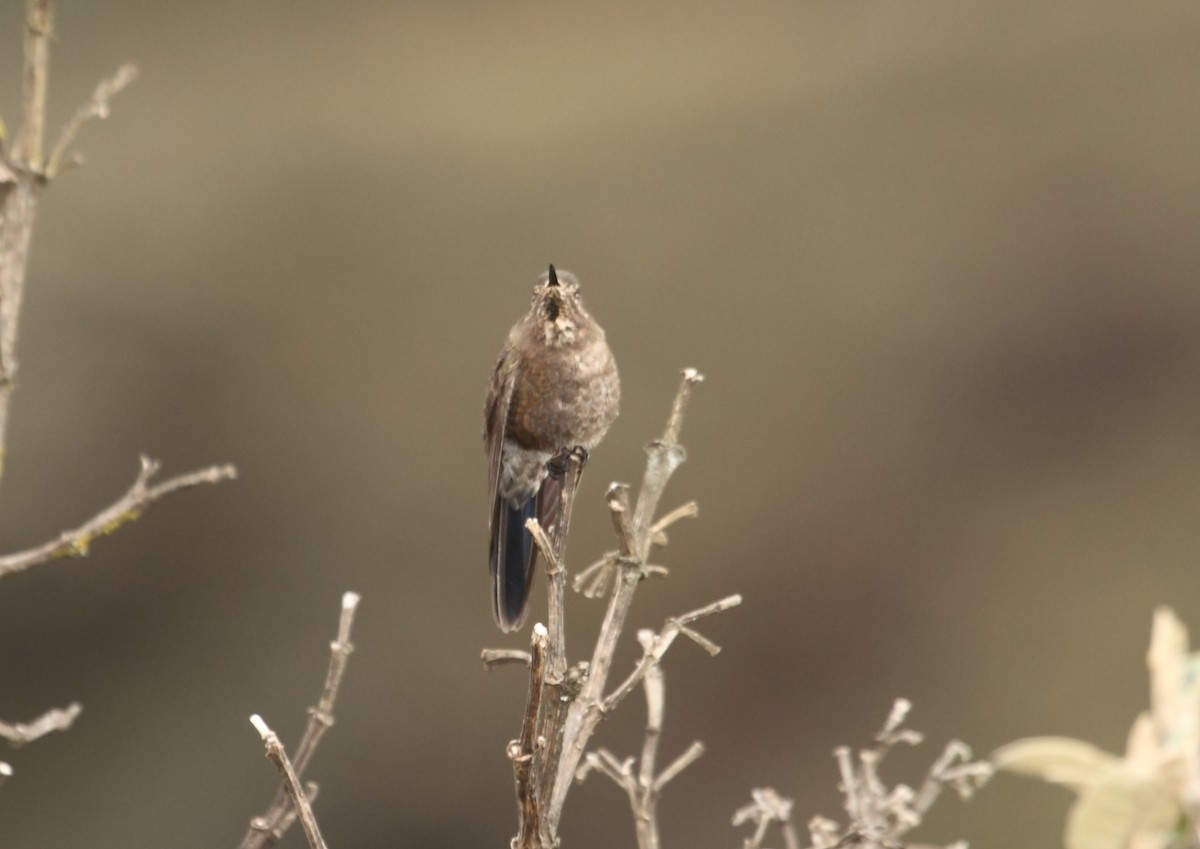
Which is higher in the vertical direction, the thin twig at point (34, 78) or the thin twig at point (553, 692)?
the thin twig at point (34, 78)

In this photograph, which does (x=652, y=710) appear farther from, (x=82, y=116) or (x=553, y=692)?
(x=82, y=116)

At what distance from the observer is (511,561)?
3100mm

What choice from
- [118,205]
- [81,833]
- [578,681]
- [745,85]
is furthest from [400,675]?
[578,681]

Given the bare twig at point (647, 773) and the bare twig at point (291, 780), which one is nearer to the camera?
the bare twig at point (291, 780)

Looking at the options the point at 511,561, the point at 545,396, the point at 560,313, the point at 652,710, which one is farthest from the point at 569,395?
the point at 652,710

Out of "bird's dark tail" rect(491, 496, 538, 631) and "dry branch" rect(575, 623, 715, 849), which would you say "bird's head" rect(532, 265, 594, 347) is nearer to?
"bird's dark tail" rect(491, 496, 538, 631)

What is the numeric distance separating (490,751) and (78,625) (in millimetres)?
1789

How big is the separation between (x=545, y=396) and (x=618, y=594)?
135cm

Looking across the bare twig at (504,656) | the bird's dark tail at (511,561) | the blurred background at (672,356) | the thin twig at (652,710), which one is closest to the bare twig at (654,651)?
the thin twig at (652,710)

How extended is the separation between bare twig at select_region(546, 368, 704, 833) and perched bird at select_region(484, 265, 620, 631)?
105 centimetres

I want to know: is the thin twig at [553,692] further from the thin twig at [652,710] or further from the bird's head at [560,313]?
the bird's head at [560,313]

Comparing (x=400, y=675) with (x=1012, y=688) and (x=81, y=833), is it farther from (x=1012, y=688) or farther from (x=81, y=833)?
(x=1012, y=688)

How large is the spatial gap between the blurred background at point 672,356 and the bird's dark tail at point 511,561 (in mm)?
2462

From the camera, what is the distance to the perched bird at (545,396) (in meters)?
3.07
